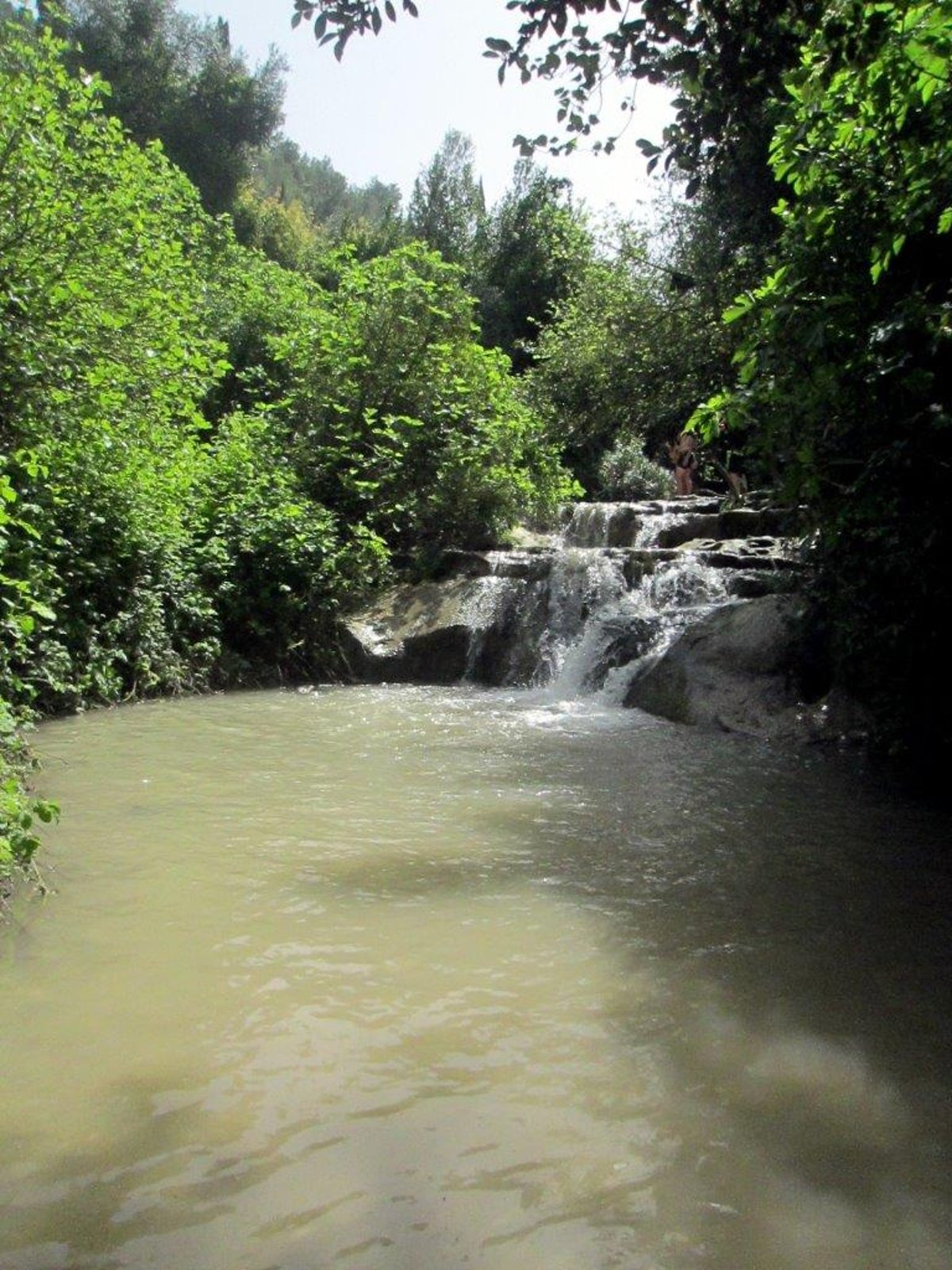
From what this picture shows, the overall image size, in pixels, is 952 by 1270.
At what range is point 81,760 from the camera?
22.1 feet

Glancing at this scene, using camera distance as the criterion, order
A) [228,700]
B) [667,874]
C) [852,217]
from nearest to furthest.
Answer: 1. [667,874]
2. [852,217]
3. [228,700]

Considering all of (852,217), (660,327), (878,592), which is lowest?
(878,592)

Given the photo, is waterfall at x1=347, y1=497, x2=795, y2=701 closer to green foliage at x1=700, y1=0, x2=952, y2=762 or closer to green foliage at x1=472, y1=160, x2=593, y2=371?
green foliage at x1=700, y1=0, x2=952, y2=762

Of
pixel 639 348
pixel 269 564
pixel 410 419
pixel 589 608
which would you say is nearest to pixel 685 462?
pixel 639 348

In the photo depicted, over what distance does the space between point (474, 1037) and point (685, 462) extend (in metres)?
15.1

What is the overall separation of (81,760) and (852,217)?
607 centimetres

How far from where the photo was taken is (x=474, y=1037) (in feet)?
9.72

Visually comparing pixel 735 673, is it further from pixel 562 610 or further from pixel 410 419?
pixel 410 419

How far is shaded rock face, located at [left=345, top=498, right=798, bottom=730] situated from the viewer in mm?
9289

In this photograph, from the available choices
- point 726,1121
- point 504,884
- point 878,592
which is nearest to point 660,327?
point 878,592

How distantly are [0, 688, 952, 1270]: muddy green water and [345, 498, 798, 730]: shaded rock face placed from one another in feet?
11.7

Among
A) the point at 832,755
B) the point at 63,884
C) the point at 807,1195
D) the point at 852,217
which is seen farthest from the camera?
the point at 832,755

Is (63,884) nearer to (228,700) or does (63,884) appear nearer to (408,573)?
(228,700)

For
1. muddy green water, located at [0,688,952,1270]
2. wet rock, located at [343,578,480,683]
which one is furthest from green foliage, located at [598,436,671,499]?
muddy green water, located at [0,688,952,1270]
